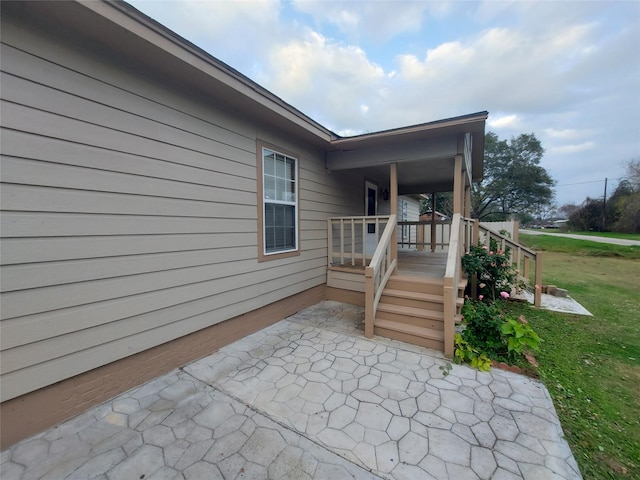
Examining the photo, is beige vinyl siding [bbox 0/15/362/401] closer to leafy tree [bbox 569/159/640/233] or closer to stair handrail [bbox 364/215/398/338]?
stair handrail [bbox 364/215/398/338]

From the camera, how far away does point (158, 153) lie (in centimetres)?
254

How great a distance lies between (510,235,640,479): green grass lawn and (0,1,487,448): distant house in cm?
112

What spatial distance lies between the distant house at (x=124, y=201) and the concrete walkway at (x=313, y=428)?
14.6 inches

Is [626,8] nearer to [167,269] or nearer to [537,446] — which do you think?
[537,446]

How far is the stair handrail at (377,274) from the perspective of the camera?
348 cm

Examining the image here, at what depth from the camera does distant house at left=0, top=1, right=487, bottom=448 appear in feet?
5.82

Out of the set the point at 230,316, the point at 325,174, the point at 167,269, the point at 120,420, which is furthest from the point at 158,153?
the point at 325,174

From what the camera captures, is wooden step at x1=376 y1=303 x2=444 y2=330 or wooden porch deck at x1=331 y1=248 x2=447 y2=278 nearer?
wooden step at x1=376 y1=303 x2=444 y2=330

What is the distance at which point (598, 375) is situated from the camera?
2.68m

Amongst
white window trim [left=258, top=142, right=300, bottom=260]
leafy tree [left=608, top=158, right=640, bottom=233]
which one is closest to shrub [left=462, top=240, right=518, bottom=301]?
white window trim [left=258, top=142, right=300, bottom=260]

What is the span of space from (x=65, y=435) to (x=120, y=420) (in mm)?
317

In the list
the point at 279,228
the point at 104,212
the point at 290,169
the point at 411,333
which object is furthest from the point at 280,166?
the point at 411,333

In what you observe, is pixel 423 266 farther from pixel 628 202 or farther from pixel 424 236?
pixel 628 202

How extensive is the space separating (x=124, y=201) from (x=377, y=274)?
3.13 metres
